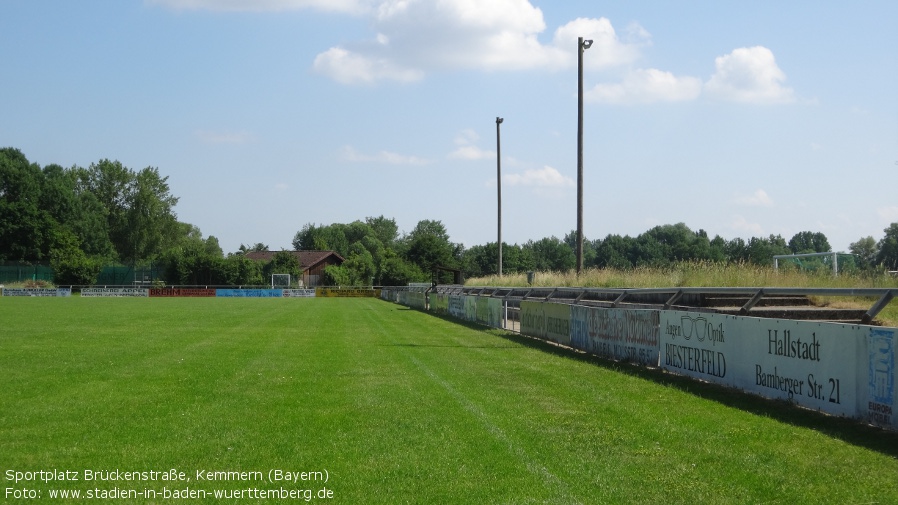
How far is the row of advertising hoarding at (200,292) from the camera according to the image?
83438 mm

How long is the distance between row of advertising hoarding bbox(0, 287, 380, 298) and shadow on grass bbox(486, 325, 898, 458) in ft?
246

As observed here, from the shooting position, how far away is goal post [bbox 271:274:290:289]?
9606cm

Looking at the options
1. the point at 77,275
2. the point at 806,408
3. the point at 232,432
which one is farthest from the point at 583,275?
the point at 77,275

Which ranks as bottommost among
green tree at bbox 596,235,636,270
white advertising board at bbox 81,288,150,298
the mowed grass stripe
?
the mowed grass stripe

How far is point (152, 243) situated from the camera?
122 m

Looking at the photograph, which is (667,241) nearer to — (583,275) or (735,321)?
(583,275)

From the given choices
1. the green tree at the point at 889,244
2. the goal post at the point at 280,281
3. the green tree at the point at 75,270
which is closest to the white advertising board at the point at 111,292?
the green tree at the point at 75,270

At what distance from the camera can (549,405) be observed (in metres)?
11.2

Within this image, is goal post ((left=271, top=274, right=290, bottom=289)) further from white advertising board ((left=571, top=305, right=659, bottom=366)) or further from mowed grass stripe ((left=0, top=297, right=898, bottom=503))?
mowed grass stripe ((left=0, top=297, right=898, bottom=503))

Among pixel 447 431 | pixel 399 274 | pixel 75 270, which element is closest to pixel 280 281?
pixel 399 274

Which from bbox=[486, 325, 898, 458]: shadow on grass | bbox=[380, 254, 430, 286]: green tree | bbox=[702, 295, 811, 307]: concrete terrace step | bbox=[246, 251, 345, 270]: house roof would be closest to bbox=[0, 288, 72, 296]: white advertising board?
bbox=[380, 254, 430, 286]: green tree

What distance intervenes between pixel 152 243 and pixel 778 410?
402ft

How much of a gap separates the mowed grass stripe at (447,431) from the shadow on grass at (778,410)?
40mm

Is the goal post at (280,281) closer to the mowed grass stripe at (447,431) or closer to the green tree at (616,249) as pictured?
the green tree at (616,249)
